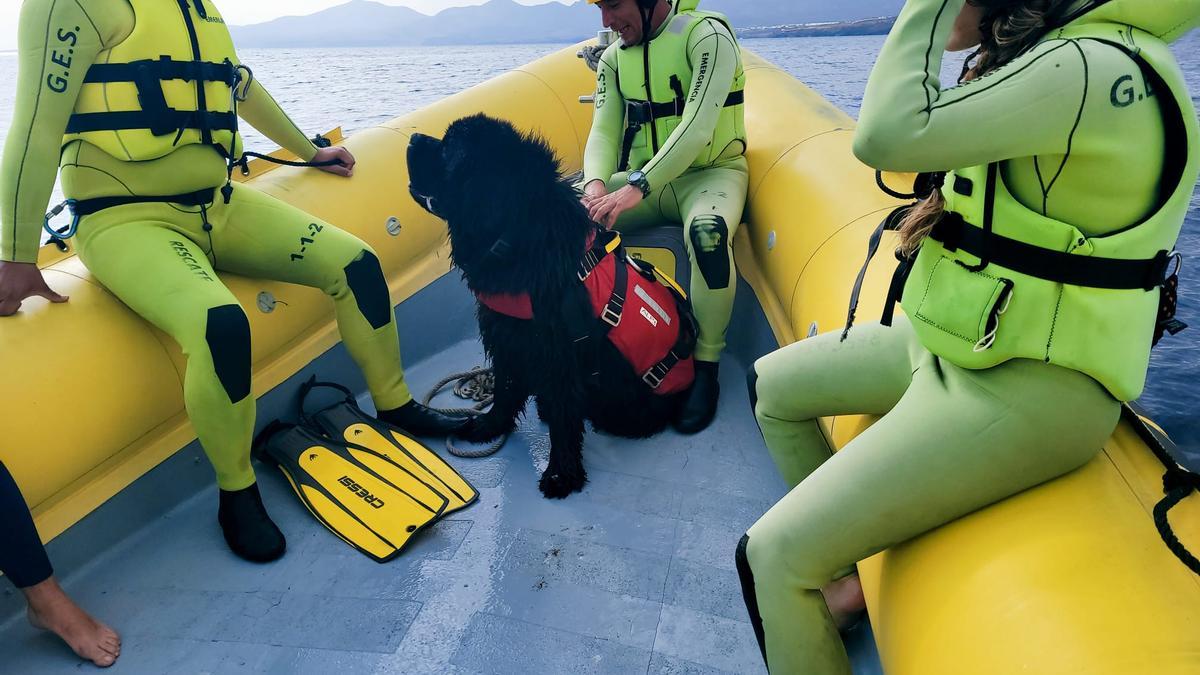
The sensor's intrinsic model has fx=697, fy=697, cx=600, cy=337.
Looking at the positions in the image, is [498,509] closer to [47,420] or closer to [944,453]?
[47,420]

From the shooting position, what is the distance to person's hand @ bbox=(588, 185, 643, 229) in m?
2.20

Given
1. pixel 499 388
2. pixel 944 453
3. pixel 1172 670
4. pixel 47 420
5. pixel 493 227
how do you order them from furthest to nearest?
pixel 499 388 → pixel 493 227 → pixel 47 420 → pixel 944 453 → pixel 1172 670

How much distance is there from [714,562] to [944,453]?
35.1 inches

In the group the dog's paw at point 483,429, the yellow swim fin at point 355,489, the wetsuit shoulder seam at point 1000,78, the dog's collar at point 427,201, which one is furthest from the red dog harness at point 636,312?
the wetsuit shoulder seam at point 1000,78

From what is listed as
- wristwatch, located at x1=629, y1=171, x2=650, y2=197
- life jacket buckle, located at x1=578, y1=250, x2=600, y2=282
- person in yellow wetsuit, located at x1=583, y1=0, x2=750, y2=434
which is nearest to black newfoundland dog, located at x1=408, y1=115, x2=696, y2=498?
life jacket buckle, located at x1=578, y1=250, x2=600, y2=282

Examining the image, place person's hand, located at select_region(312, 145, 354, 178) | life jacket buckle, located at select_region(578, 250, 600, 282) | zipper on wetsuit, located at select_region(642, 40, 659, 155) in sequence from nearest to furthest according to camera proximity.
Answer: life jacket buckle, located at select_region(578, 250, 600, 282)
zipper on wetsuit, located at select_region(642, 40, 659, 155)
person's hand, located at select_region(312, 145, 354, 178)

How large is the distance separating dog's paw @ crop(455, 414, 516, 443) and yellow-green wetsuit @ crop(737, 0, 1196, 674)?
1.21 m

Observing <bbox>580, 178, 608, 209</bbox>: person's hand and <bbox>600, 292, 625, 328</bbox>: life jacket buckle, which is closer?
<bbox>600, 292, 625, 328</bbox>: life jacket buckle

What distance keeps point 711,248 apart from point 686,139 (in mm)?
383

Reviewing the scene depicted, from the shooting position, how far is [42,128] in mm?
1632

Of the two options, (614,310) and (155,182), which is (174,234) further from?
(614,310)

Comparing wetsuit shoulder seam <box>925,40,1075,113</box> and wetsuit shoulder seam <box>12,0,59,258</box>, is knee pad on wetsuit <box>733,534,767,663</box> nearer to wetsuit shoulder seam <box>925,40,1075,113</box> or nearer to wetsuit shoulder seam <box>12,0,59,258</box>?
wetsuit shoulder seam <box>925,40,1075,113</box>

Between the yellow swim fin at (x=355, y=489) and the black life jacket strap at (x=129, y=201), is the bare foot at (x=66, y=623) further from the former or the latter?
the black life jacket strap at (x=129, y=201)

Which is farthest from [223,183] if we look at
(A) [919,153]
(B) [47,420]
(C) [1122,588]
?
(C) [1122,588]
